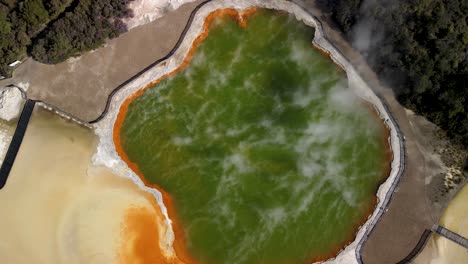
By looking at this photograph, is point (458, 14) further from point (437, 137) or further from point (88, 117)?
point (88, 117)

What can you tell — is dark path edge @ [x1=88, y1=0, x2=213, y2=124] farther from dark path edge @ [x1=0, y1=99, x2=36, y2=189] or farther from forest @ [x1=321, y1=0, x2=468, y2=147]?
forest @ [x1=321, y1=0, x2=468, y2=147]

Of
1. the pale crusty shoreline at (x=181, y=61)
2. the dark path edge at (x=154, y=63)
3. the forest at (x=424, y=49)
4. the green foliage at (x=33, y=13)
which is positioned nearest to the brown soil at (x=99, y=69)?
the dark path edge at (x=154, y=63)

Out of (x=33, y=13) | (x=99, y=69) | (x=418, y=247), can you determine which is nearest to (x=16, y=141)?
(x=99, y=69)

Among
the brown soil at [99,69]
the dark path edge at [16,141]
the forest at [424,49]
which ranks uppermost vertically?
the forest at [424,49]

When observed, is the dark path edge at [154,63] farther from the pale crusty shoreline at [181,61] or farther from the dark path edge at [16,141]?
the dark path edge at [16,141]

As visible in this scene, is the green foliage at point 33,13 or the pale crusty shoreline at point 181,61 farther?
the pale crusty shoreline at point 181,61

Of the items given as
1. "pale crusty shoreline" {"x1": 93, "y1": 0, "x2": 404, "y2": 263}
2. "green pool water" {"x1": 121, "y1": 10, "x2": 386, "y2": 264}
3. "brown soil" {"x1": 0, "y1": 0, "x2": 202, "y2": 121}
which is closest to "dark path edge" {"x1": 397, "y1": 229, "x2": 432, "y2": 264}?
"pale crusty shoreline" {"x1": 93, "y1": 0, "x2": 404, "y2": 263}

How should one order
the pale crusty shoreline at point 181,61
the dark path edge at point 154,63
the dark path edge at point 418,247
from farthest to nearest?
the dark path edge at point 154,63
the pale crusty shoreline at point 181,61
the dark path edge at point 418,247

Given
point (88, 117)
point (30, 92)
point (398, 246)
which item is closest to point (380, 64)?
point (398, 246)
